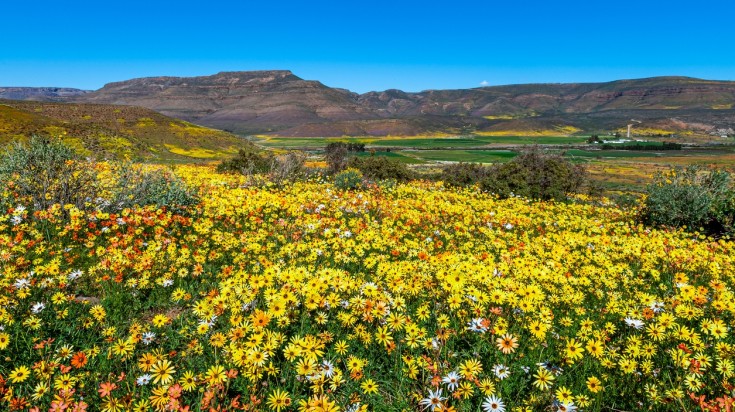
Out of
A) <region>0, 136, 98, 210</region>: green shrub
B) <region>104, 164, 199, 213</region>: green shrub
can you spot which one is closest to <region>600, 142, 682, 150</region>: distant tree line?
<region>104, 164, 199, 213</region>: green shrub

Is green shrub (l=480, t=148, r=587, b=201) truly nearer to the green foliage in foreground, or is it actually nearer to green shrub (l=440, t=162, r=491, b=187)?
green shrub (l=440, t=162, r=491, b=187)

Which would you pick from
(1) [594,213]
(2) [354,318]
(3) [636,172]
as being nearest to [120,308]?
(2) [354,318]

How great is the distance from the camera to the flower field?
3096 mm

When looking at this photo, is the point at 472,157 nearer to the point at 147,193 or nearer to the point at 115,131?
the point at 115,131

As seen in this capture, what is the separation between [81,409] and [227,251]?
16.0 feet

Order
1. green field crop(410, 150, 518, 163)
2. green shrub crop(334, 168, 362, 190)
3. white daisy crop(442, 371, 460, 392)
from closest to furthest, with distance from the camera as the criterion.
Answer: white daisy crop(442, 371, 460, 392)
green shrub crop(334, 168, 362, 190)
green field crop(410, 150, 518, 163)

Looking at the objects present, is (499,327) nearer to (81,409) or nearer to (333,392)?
(333,392)

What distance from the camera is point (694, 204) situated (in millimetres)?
12602

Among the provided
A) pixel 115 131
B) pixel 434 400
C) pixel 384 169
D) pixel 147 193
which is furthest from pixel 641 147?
pixel 434 400

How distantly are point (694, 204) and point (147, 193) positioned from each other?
15764 millimetres

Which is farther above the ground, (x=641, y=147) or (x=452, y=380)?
(x=452, y=380)

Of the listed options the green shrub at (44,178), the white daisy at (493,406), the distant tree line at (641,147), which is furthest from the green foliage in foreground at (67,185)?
the distant tree line at (641,147)

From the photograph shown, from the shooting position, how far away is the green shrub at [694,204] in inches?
488

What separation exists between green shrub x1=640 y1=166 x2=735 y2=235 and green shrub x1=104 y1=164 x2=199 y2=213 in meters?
14.2
